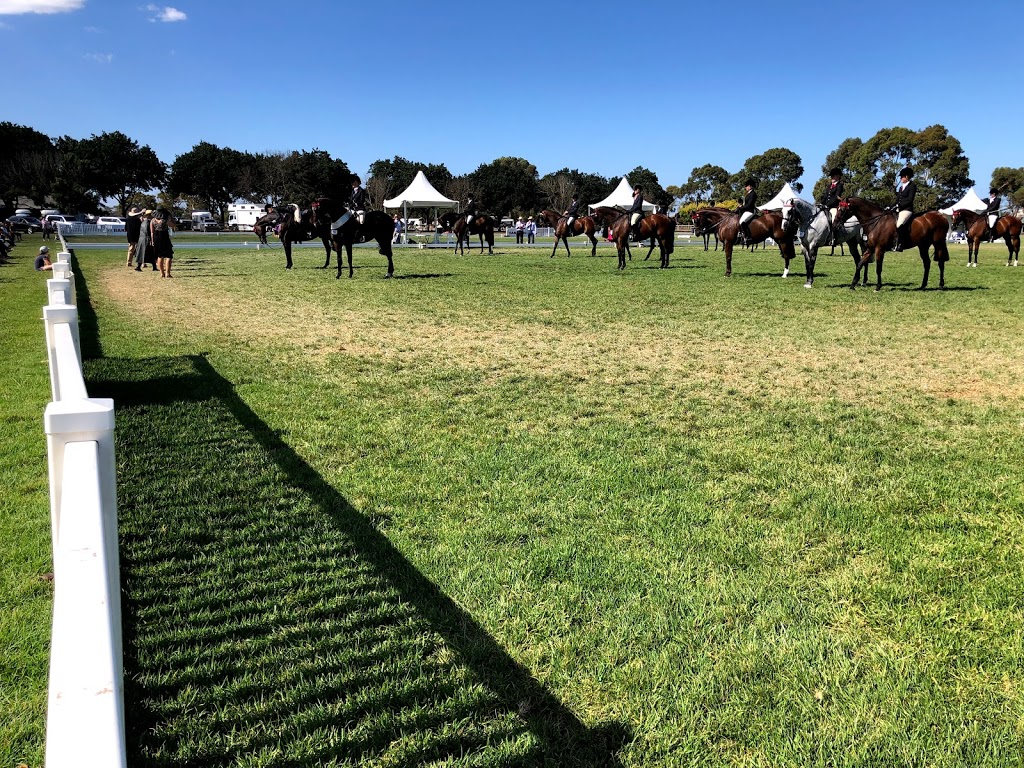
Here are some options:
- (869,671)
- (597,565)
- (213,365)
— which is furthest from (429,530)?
(213,365)

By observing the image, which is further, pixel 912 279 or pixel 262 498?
pixel 912 279

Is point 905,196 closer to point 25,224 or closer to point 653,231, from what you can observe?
point 653,231

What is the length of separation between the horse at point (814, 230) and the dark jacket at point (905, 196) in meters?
1.76

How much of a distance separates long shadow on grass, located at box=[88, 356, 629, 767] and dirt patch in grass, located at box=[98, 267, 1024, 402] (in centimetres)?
418

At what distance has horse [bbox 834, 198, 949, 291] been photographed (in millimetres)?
15391

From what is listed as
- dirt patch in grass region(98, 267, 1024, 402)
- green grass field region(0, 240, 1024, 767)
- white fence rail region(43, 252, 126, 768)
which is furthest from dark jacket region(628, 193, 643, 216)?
white fence rail region(43, 252, 126, 768)

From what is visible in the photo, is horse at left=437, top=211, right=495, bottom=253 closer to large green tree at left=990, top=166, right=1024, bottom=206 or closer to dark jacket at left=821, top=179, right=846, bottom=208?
dark jacket at left=821, top=179, right=846, bottom=208

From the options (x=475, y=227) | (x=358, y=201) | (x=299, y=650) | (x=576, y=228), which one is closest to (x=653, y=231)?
(x=576, y=228)

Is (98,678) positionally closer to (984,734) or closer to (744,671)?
(744,671)

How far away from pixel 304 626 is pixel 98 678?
212 cm

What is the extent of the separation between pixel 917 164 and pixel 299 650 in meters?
91.8

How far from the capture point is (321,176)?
8406cm

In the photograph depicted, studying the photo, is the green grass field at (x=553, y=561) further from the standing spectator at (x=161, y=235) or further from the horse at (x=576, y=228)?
the horse at (x=576, y=228)

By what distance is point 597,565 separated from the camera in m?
3.67
